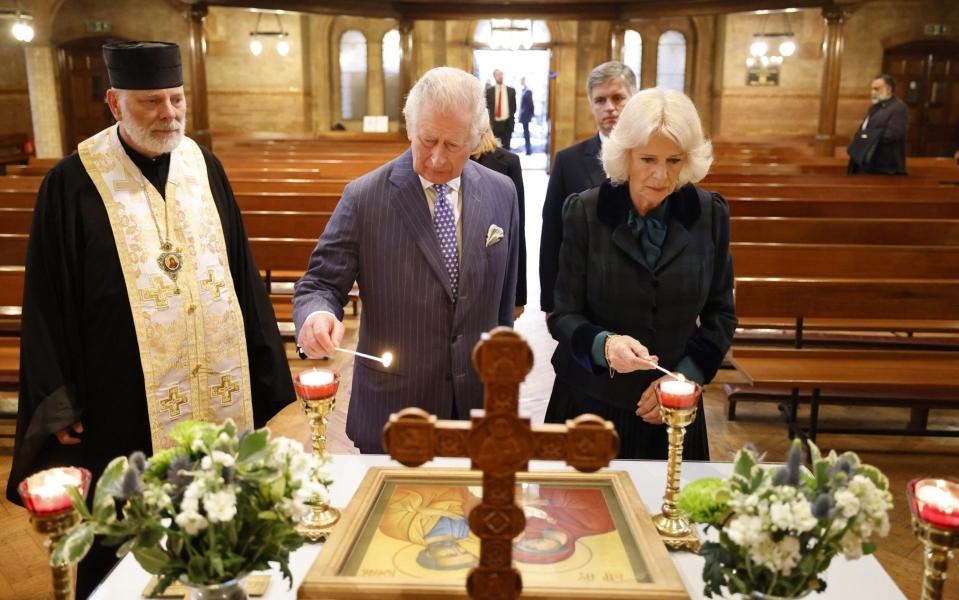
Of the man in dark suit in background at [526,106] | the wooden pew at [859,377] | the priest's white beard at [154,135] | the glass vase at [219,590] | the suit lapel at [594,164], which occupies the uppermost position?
the man in dark suit in background at [526,106]

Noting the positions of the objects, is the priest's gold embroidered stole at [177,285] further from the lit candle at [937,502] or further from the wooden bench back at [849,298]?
the wooden bench back at [849,298]

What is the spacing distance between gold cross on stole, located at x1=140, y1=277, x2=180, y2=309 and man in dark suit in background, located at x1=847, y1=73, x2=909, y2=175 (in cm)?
928

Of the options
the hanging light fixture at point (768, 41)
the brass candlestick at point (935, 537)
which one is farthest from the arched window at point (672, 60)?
the brass candlestick at point (935, 537)

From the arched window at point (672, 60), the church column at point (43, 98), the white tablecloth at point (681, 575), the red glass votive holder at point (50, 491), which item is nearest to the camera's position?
the red glass votive holder at point (50, 491)

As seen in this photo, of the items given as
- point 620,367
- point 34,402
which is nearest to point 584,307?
point 620,367

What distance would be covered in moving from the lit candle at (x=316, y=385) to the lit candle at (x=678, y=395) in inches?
23.7

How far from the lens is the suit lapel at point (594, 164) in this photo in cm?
326

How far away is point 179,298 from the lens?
231 cm

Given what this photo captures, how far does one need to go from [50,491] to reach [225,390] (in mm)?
1225

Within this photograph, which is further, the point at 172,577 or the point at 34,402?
the point at 34,402

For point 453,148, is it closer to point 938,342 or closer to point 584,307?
point 584,307

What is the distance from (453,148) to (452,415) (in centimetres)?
69

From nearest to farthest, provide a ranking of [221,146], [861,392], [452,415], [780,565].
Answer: [780,565]
[452,415]
[861,392]
[221,146]

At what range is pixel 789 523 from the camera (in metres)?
1.10
